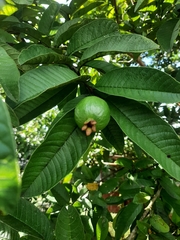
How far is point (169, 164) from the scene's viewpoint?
2.66ft

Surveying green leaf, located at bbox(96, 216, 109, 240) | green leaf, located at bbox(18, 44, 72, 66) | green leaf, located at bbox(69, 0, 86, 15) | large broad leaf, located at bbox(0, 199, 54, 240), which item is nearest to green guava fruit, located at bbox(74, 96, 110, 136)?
green leaf, located at bbox(18, 44, 72, 66)

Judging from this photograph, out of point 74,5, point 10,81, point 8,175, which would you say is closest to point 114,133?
point 10,81

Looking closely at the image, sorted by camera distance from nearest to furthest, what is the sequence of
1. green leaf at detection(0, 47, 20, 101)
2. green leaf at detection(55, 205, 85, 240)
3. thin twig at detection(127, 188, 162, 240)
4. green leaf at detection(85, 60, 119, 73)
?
green leaf at detection(0, 47, 20, 101) → green leaf at detection(55, 205, 85, 240) → green leaf at detection(85, 60, 119, 73) → thin twig at detection(127, 188, 162, 240)

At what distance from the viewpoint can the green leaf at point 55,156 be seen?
77cm

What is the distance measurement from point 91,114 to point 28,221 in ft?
1.08

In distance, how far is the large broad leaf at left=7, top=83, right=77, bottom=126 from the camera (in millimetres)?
914

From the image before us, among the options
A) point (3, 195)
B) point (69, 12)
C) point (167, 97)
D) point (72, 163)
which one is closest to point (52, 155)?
point (72, 163)

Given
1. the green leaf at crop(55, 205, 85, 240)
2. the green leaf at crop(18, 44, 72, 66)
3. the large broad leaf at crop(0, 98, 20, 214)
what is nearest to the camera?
the large broad leaf at crop(0, 98, 20, 214)

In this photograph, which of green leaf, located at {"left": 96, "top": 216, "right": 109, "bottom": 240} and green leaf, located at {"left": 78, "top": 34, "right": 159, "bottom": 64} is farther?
green leaf, located at {"left": 96, "top": 216, "right": 109, "bottom": 240}

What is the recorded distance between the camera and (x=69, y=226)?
89 centimetres

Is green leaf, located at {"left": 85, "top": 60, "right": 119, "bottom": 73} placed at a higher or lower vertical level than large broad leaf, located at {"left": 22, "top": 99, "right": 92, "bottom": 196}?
higher

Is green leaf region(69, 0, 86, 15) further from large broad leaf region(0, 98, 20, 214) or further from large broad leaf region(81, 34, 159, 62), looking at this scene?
large broad leaf region(0, 98, 20, 214)

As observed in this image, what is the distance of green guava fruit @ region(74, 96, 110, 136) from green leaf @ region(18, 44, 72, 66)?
13 cm

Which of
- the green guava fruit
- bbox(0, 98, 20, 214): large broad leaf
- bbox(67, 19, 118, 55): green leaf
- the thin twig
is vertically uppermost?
bbox(0, 98, 20, 214): large broad leaf
